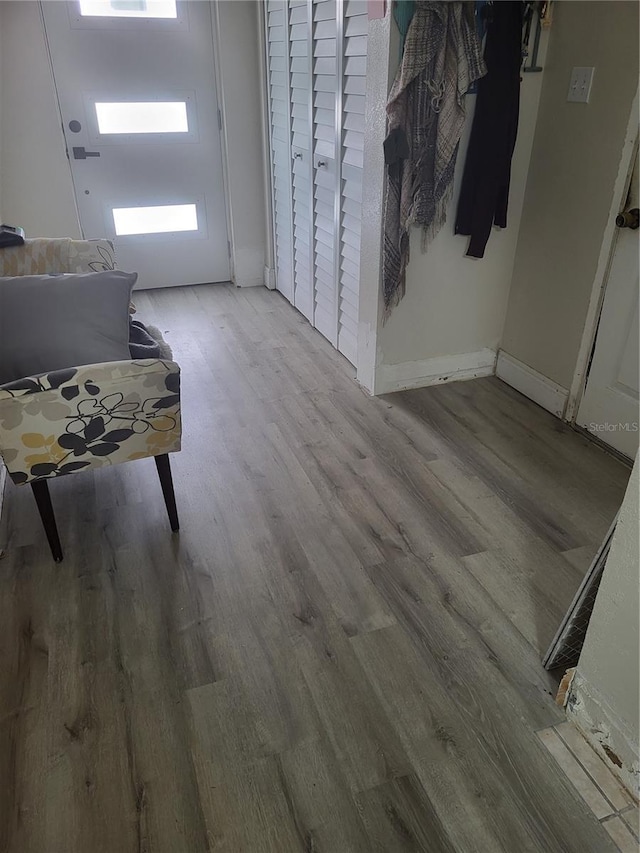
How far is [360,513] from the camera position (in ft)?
7.00

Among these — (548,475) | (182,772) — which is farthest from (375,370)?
(182,772)

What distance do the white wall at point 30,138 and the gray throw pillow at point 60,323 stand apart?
7.45 feet

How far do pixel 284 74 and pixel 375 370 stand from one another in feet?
6.29

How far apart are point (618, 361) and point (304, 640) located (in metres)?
1.71

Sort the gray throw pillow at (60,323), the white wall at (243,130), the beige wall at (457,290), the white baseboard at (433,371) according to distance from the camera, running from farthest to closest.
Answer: the white wall at (243,130) < the white baseboard at (433,371) < the beige wall at (457,290) < the gray throw pillow at (60,323)

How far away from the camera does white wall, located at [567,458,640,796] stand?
3.82ft

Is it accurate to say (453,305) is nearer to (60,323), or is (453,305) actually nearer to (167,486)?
(167,486)

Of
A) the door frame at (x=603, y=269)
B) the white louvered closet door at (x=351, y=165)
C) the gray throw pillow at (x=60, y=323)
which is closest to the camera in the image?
the gray throw pillow at (x=60, y=323)

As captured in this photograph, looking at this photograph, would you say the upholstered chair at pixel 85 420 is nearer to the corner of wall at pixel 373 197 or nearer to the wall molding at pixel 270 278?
the corner of wall at pixel 373 197

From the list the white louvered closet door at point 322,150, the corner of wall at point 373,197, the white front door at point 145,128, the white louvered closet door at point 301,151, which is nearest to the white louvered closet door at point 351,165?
the white louvered closet door at point 322,150

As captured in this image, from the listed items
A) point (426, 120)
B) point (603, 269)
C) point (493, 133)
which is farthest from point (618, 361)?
point (426, 120)

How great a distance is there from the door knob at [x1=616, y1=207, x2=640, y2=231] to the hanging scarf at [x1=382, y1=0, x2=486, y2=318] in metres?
0.69

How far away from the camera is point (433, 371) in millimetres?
3016

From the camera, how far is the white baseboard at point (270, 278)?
4.36 m
